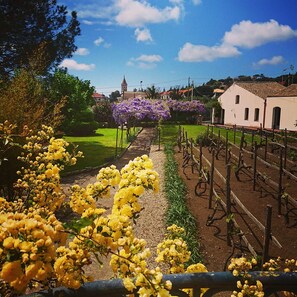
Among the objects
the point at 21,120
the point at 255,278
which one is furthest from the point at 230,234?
the point at 21,120

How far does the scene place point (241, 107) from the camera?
1613 inches

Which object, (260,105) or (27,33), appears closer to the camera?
(27,33)

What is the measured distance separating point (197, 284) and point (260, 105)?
39240 millimetres

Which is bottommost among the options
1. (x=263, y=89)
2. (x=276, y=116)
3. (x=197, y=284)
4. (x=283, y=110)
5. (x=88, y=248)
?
(x=197, y=284)

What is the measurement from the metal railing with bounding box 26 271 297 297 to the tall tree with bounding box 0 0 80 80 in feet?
55.5

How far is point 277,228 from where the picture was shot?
26.5 ft

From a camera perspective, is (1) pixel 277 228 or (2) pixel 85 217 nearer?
(2) pixel 85 217

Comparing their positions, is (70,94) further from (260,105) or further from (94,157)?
(260,105)

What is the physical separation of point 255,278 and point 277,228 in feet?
24.1

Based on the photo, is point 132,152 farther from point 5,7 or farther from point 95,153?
point 5,7

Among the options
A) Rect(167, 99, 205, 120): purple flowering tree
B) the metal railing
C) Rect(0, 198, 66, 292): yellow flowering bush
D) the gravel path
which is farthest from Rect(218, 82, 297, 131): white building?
Rect(0, 198, 66, 292): yellow flowering bush

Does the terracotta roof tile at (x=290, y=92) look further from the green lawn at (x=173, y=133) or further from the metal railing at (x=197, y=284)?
the metal railing at (x=197, y=284)

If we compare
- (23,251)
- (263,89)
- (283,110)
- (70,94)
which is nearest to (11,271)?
(23,251)

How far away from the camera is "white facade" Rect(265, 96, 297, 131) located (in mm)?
31945
